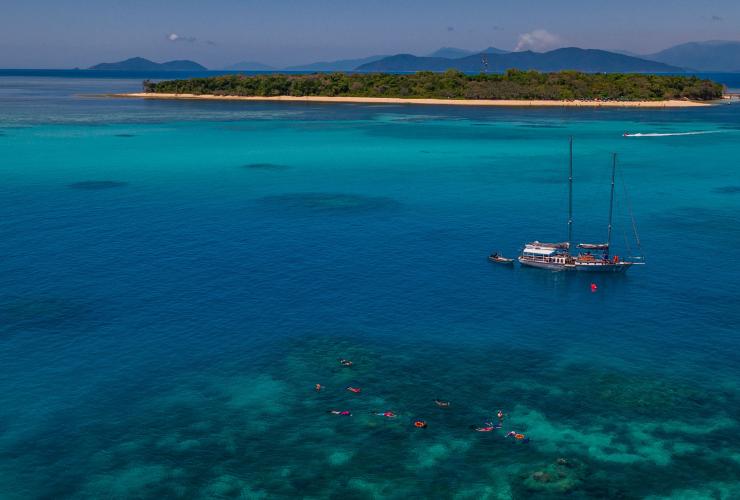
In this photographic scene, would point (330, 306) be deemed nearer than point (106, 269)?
Yes

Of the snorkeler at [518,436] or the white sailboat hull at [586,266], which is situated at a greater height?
the white sailboat hull at [586,266]

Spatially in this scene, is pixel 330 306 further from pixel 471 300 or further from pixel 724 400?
pixel 724 400

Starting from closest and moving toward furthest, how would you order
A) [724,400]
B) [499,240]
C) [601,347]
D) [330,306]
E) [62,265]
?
[724,400] → [601,347] → [330,306] → [62,265] → [499,240]

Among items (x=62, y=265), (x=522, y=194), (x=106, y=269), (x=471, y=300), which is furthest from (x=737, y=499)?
(x=522, y=194)

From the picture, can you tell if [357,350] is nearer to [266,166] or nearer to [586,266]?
[586,266]

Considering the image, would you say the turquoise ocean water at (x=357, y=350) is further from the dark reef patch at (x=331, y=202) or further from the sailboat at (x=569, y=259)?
the sailboat at (x=569, y=259)

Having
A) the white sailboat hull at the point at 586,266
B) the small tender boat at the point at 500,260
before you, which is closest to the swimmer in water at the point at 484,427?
the small tender boat at the point at 500,260
